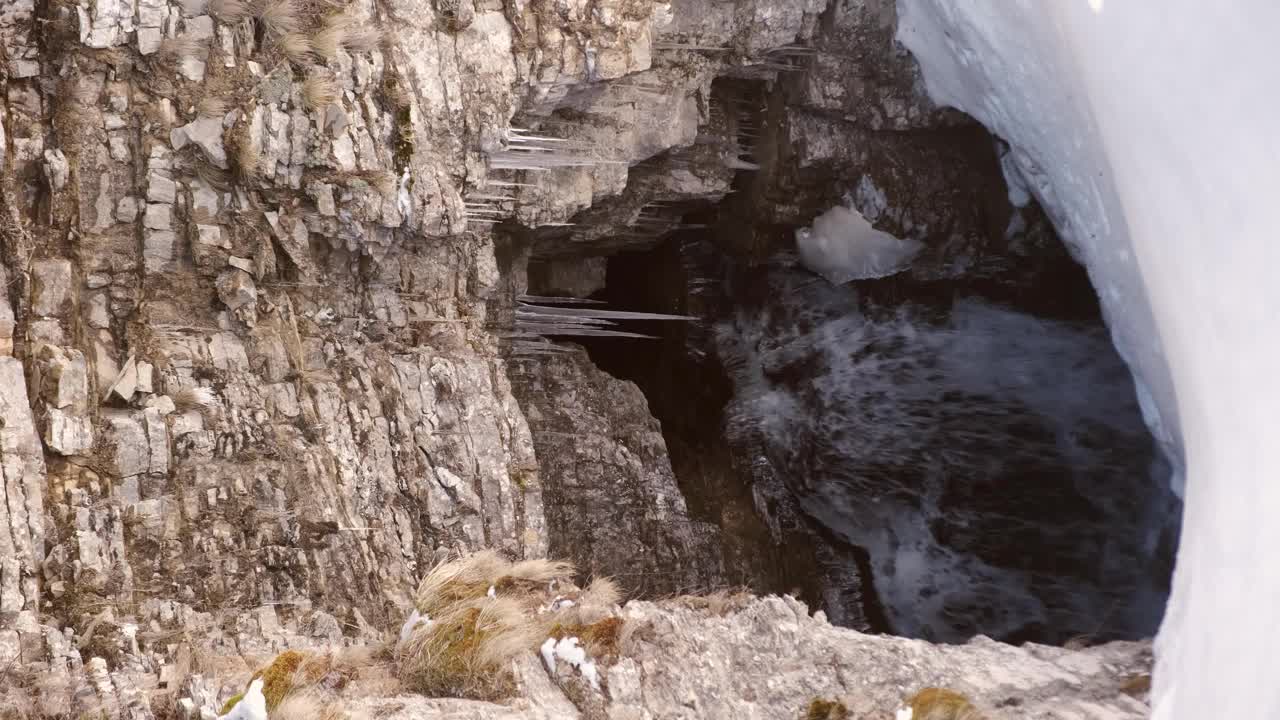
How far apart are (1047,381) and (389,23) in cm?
682

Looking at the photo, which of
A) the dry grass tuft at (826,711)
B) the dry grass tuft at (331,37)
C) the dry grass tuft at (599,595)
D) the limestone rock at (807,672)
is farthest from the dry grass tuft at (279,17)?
the dry grass tuft at (826,711)

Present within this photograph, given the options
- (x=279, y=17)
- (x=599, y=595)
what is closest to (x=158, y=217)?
(x=279, y=17)

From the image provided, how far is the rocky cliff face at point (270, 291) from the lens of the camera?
6.07 metres

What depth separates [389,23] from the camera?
6992 millimetres

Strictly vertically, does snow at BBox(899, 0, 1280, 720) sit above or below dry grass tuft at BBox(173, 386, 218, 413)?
above

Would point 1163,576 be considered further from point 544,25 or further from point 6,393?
point 6,393

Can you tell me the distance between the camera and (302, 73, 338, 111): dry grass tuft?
6.71 metres

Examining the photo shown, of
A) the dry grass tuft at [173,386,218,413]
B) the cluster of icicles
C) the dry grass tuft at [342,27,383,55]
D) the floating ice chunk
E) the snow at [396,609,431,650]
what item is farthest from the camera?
the floating ice chunk

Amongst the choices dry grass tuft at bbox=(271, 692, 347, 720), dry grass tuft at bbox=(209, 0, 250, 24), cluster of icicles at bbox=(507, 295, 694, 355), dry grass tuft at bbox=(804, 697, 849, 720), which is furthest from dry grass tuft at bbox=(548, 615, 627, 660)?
dry grass tuft at bbox=(209, 0, 250, 24)

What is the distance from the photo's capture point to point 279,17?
6793mm

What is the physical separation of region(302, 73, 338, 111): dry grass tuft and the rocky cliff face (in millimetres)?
19

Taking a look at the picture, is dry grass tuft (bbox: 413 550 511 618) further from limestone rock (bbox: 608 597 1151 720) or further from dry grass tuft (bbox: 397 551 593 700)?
limestone rock (bbox: 608 597 1151 720)

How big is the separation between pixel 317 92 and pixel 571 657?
4136mm

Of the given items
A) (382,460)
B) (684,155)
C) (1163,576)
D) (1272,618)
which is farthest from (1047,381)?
(382,460)
